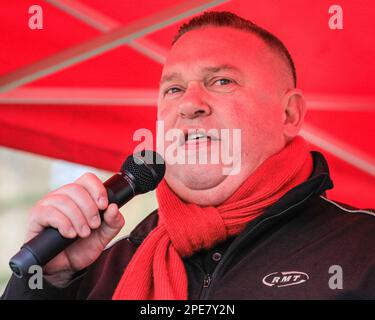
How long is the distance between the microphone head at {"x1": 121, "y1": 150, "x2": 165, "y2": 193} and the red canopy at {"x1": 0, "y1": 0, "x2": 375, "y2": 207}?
0.51 metres

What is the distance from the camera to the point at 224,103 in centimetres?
130

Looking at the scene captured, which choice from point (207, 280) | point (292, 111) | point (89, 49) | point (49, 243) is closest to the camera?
point (49, 243)

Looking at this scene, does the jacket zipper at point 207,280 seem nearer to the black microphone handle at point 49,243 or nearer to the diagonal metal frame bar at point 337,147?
the black microphone handle at point 49,243

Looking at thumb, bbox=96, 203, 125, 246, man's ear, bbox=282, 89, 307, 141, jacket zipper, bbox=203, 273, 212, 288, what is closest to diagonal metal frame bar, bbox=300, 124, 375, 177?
man's ear, bbox=282, 89, 307, 141

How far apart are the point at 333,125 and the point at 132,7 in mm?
565

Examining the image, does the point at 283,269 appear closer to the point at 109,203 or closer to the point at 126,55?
the point at 109,203

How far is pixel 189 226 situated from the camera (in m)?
1.22

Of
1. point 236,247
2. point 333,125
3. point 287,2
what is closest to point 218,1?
point 287,2

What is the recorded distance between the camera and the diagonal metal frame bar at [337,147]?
162 centimetres

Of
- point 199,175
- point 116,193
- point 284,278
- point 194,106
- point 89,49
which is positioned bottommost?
point 284,278

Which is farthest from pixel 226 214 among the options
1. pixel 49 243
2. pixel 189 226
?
pixel 49 243

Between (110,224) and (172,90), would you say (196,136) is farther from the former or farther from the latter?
(110,224)

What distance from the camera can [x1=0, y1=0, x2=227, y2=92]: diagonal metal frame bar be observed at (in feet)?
5.04

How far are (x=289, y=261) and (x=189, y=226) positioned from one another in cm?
20
